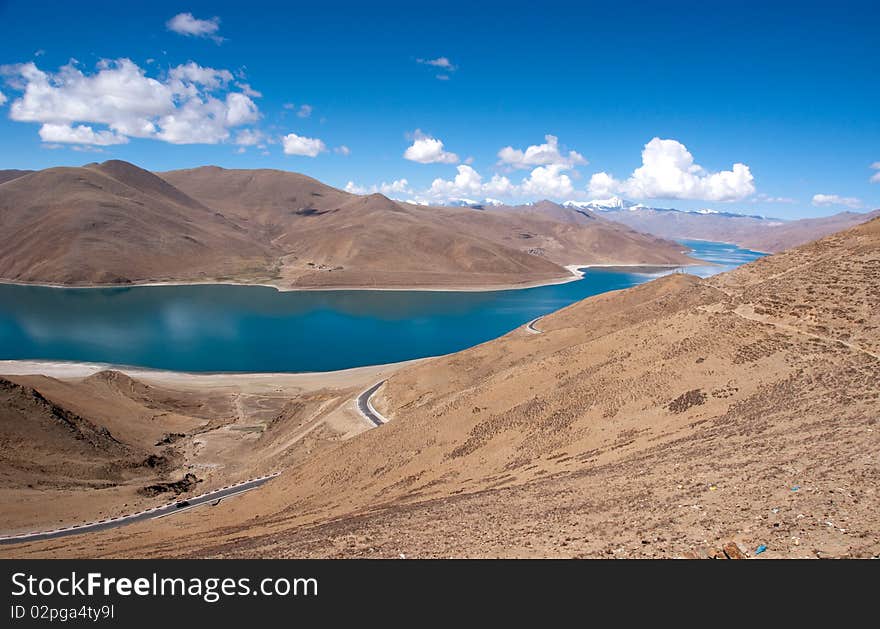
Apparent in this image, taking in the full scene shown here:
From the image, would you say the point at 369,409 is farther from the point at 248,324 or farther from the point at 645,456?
the point at 248,324

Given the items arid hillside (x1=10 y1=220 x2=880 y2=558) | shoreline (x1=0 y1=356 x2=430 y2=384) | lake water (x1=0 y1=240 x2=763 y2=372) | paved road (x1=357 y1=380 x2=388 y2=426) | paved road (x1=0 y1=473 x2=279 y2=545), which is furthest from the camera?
lake water (x1=0 y1=240 x2=763 y2=372)

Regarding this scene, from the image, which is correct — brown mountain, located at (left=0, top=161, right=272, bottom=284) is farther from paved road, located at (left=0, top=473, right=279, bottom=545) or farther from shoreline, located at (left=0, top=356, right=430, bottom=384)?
paved road, located at (left=0, top=473, right=279, bottom=545)

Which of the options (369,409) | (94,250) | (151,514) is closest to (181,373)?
(369,409)

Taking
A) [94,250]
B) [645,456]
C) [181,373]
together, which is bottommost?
[181,373]

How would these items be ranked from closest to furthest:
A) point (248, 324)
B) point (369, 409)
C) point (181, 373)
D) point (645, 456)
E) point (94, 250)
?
1. point (645, 456)
2. point (369, 409)
3. point (181, 373)
4. point (248, 324)
5. point (94, 250)

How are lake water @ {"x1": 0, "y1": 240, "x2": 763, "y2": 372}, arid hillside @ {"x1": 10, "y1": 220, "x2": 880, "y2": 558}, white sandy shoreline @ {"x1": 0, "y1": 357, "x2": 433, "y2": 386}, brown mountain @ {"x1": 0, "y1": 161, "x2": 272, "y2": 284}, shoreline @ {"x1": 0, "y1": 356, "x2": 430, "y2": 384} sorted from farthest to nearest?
brown mountain @ {"x1": 0, "y1": 161, "x2": 272, "y2": 284} → lake water @ {"x1": 0, "y1": 240, "x2": 763, "y2": 372} → shoreline @ {"x1": 0, "y1": 356, "x2": 430, "y2": 384} → white sandy shoreline @ {"x1": 0, "y1": 357, "x2": 433, "y2": 386} → arid hillside @ {"x1": 10, "y1": 220, "x2": 880, "y2": 558}

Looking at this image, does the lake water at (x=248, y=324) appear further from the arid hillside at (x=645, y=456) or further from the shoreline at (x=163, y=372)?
the arid hillside at (x=645, y=456)

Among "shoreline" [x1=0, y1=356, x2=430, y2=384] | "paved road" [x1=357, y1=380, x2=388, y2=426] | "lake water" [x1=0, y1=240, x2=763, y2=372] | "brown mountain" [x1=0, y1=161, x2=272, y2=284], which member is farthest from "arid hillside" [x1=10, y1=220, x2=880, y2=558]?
"brown mountain" [x1=0, y1=161, x2=272, y2=284]

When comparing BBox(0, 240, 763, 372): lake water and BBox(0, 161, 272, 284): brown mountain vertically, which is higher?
BBox(0, 161, 272, 284): brown mountain
